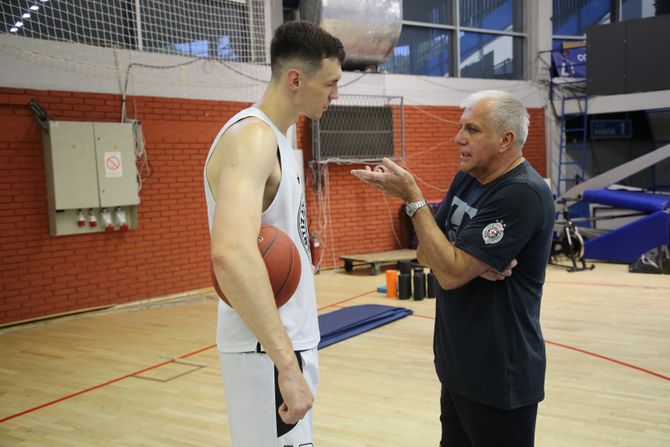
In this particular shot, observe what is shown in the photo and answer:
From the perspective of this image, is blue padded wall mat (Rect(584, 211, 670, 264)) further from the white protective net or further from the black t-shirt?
the black t-shirt

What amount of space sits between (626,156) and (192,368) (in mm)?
10656

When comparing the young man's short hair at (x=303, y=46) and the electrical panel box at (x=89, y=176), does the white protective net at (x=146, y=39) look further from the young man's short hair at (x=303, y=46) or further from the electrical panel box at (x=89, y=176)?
the young man's short hair at (x=303, y=46)

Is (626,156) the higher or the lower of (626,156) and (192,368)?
the higher

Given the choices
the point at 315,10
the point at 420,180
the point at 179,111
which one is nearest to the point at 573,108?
the point at 420,180

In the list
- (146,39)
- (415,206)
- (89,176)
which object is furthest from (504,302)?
(146,39)

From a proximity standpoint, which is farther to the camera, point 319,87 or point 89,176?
point 89,176

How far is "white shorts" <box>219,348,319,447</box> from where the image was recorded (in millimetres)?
1493

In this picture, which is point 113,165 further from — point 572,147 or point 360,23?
point 572,147

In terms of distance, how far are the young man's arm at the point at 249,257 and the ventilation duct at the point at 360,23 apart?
6.61 m

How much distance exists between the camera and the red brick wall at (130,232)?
20.4 feet

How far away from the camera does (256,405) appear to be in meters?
1.50

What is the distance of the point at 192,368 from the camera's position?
15.2ft

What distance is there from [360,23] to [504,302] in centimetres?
663

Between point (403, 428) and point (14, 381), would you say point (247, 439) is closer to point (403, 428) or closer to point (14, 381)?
point (403, 428)
